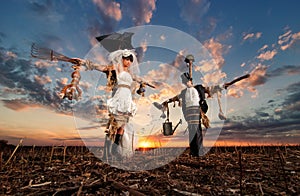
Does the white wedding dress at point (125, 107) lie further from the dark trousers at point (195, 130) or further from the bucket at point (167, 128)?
the dark trousers at point (195, 130)

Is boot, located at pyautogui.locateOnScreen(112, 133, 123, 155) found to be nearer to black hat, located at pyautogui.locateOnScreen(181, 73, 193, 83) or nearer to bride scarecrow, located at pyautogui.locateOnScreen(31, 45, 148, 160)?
bride scarecrow, located at pyautogui.locateOnScreen(31, 45, 148, 160)

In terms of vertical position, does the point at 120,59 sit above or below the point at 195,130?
above

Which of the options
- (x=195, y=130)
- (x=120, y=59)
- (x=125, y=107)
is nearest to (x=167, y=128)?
(x=195, y=130)

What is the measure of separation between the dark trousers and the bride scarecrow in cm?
168

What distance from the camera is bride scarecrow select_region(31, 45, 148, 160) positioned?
16.9 feet

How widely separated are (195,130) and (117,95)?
8.20 feet

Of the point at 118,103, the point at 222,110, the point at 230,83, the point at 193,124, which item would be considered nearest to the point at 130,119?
the point at 118,103

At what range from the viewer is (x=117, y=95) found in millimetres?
5676

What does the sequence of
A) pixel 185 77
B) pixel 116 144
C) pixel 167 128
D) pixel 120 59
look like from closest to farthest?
pixel 116 144, pixel 120 59, pixel 167 128, pixel 185 77

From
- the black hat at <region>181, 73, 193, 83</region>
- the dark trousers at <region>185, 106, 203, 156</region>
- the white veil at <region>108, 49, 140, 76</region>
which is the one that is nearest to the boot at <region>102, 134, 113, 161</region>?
the white veil at <region>108, 49, 140, 76</region>

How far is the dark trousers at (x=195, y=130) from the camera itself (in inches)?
243

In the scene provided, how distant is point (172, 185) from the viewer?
2822mm

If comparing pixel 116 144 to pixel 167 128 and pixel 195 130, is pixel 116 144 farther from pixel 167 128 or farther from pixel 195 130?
pixel 195 130

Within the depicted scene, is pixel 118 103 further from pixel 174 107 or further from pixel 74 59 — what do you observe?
pixel 174 107
